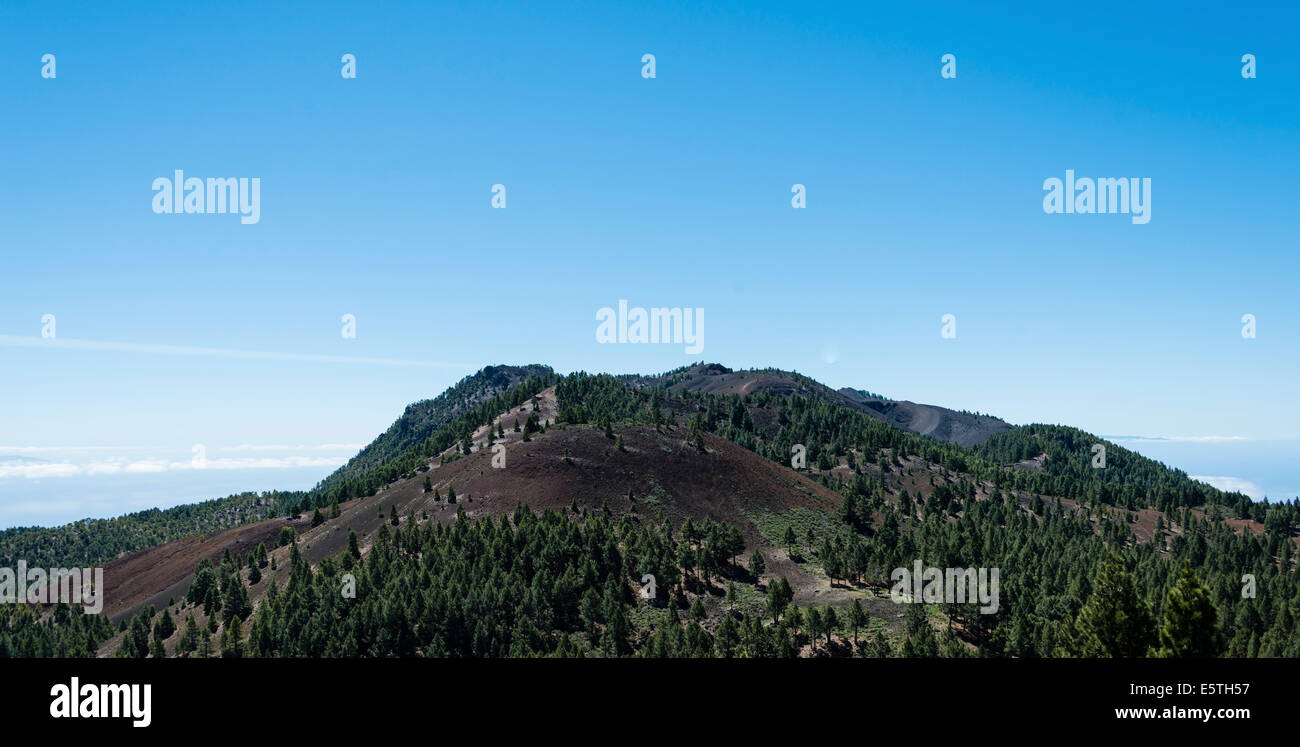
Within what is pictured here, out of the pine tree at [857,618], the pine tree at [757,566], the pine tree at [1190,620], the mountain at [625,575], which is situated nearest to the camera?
the pine tree at [1190,620]

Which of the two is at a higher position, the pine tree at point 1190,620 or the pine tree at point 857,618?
the pine tree at point 1190,620

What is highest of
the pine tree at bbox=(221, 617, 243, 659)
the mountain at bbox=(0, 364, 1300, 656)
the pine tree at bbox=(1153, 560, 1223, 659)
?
the pine tree at bbox=(1153, 560, 1223, 659)

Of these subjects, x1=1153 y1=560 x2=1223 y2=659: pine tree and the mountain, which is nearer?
x1=1153 y1=560 x2=1223 y2=659: pine tree

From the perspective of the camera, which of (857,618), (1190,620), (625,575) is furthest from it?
(625,575)

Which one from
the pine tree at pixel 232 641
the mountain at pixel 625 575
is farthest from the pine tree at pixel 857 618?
the pine tree at pixel 232 641

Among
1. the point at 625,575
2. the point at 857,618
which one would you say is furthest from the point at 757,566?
the point at 857,618

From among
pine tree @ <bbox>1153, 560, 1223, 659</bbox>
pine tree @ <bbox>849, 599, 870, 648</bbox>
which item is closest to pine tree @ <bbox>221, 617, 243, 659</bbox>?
pine tree @ <bbox>849, 599, 870, 648</bbox>

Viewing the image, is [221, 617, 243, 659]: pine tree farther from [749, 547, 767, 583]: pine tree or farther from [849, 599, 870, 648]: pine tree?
[849, 599, 870, 648]: pine tree

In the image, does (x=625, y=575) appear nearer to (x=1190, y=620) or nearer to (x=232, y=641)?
(x=232, y=641)

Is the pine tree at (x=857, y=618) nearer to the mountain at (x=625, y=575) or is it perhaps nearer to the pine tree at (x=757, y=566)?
the mountain at (x=625, y=575)

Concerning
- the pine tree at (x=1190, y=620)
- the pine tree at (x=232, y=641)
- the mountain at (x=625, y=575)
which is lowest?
the pine tree at (x=232, y=641)

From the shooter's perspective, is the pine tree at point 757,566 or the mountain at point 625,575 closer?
the mountain at point 625,575
